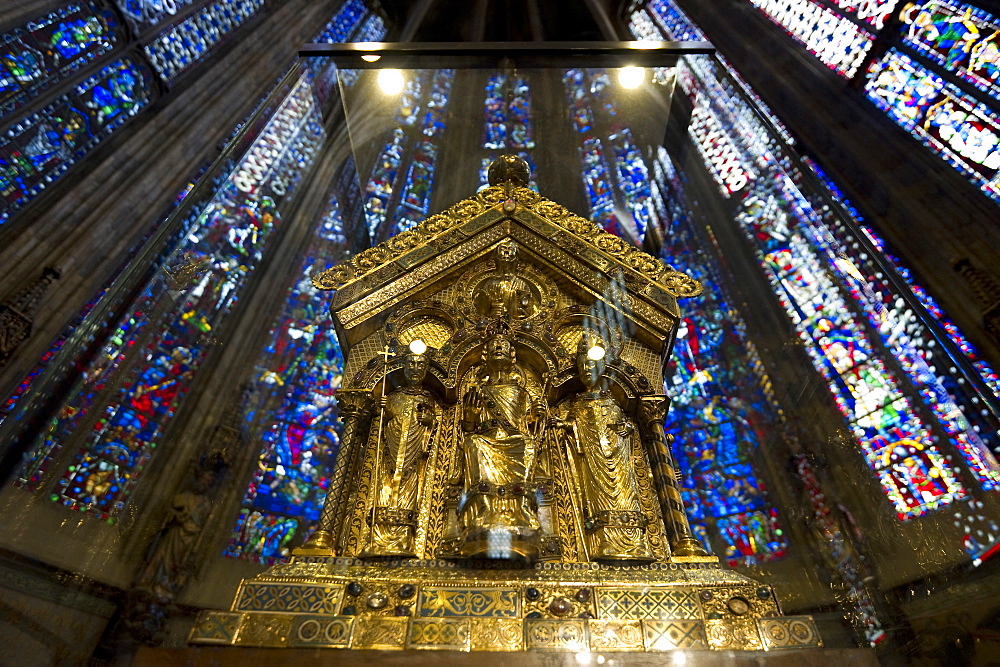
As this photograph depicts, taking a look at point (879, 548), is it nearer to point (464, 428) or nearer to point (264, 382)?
point (464, 428)

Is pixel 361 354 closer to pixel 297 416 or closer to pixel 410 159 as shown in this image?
pixel 297 416

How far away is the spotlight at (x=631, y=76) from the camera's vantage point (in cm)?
671

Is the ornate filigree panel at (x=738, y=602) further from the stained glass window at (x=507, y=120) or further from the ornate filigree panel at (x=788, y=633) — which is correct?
the stained glass window at (x=507, y=120)

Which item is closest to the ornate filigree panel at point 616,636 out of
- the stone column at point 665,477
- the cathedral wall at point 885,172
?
the stone column at point 665,477

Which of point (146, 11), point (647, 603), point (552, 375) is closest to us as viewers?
point (647, 603)

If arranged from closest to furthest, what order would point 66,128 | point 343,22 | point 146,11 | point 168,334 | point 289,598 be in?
point 289,598 → point 168,334 → point 66,128 → point 146,11 → point 343,22

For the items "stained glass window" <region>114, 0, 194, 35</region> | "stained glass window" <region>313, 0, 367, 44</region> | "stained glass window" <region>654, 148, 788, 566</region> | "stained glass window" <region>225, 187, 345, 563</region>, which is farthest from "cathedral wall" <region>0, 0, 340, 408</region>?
"stained glass window" <region>654, 148, 788, 566</region>

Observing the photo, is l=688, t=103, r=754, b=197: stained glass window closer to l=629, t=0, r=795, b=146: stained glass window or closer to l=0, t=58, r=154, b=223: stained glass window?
l=629, t=0, r=795, b=146: stained glass window

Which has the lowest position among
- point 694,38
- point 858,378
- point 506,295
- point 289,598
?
point 289,598

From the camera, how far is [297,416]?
7949 mm

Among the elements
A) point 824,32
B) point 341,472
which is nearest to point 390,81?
point 341,472

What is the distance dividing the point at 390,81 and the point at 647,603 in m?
6.87

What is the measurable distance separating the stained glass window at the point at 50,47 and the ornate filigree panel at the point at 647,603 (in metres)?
7.61

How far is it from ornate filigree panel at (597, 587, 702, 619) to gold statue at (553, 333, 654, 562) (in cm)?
35
